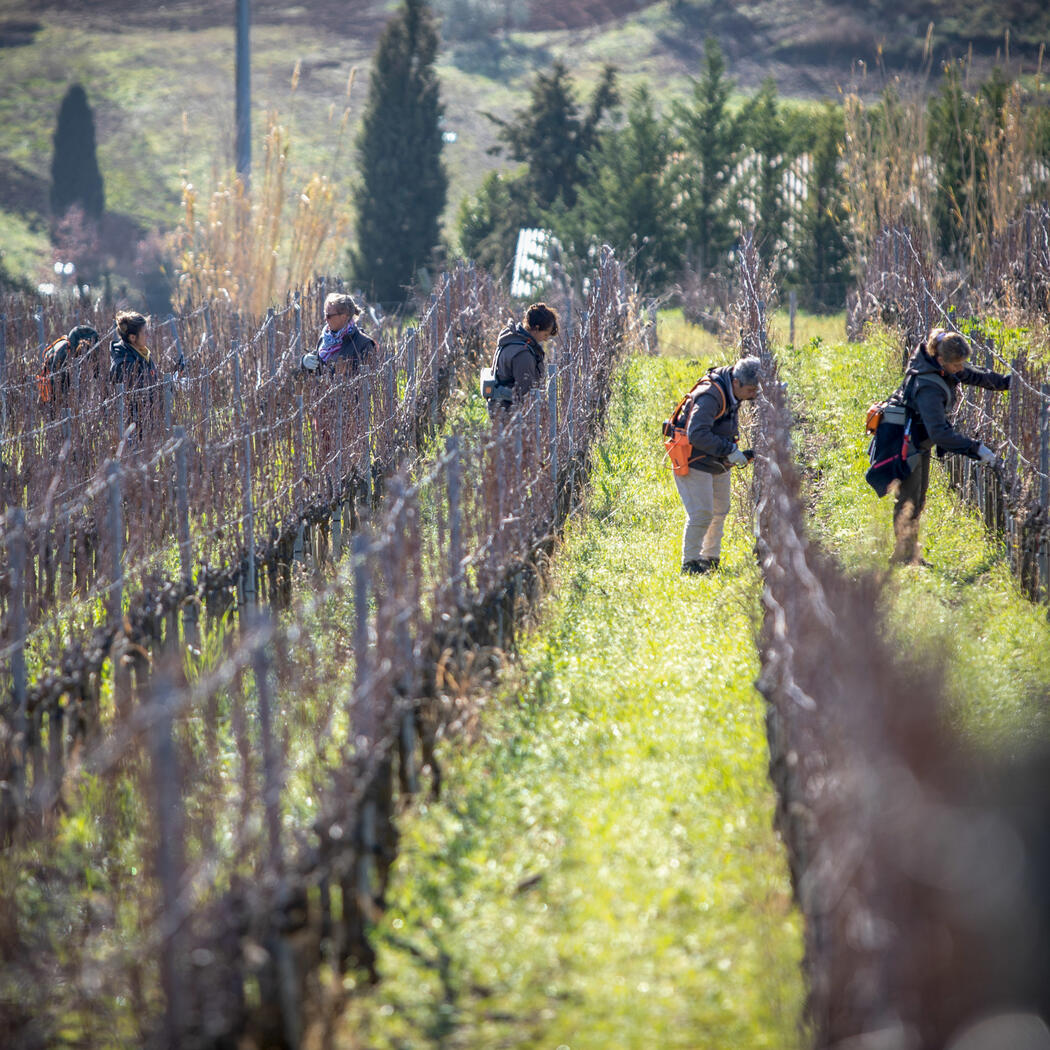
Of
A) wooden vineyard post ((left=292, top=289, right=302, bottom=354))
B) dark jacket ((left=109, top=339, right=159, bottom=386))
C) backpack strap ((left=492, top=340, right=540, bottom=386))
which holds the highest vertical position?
backpack strap ((left=492, top=340, right=540, bottom=386))

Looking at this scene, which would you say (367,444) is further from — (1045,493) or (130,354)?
(1045,493)

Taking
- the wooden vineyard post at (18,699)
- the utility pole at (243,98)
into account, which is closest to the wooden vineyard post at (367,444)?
the wooden vineyard post at (18,699)

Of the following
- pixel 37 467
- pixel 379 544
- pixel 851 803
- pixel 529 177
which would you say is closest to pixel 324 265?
pixel 529 177

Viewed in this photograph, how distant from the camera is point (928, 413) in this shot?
685cm

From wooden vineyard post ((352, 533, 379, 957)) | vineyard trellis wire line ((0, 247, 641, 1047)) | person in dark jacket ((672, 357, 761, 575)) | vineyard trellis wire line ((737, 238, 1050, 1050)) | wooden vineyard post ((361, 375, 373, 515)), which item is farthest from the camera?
wooden vineyard post ((361, 375, 373, 515))

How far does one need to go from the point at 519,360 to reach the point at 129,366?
8.93 feet

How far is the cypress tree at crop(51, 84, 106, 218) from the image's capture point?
115 ft

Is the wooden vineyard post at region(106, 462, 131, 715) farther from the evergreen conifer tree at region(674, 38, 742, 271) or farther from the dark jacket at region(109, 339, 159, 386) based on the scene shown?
the evergreen conifer tree at region(674, 38, 742, 271)

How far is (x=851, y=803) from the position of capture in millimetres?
2994

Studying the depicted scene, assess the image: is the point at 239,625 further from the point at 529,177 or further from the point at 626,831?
the point at 529,177

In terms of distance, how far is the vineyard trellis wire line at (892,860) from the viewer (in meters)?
2.67

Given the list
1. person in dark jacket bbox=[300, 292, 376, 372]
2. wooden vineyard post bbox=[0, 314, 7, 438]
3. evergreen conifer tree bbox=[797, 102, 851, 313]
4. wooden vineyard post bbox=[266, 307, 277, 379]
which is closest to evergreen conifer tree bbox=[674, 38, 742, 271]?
evergreen conifer tree bbox=[797, 102, 851, 313]

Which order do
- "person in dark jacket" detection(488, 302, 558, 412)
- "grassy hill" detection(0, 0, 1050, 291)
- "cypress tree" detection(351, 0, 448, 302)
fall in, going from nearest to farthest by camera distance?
1. "person in dark jacket" detection(488, 302, 558, 412)
2. "cypress tree" detection(351, 0, 448, 302)
3. "grassy hill" detection(0, 0, 1050, 291)

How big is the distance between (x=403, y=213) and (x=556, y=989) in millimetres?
24733
